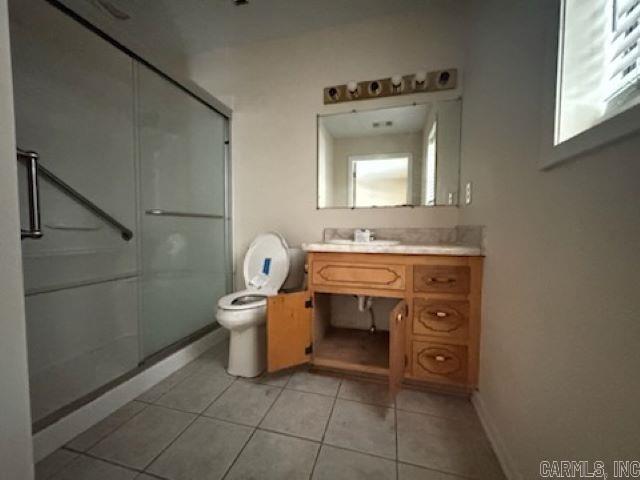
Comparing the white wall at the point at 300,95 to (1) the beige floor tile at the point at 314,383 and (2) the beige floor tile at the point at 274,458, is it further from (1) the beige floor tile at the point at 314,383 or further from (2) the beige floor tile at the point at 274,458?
(2) the beige floor tile at the point at 274,458

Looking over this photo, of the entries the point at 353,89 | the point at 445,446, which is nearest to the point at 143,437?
the point at 445,446

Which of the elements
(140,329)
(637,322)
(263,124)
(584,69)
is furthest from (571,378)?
(263,124)

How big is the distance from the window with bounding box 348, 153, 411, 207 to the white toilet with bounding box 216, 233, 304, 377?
644 millimetres

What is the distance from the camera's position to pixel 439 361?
134cm

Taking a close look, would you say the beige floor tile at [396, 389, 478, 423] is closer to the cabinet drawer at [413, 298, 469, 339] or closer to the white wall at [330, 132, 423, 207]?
the cabinet drawer at [413, 298, 469, 339]

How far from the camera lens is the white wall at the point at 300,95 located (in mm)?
1787

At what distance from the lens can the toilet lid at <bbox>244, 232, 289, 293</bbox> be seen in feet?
5.93

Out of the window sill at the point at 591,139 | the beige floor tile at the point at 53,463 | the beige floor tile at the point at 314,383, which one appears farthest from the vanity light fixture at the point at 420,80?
the beige floor tile at the point at 53,463

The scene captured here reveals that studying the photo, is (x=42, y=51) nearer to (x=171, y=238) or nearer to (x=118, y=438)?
(x=171, y=238)

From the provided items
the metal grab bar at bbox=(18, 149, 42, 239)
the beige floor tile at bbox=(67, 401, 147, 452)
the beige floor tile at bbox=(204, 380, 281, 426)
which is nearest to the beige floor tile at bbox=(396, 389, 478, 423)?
the beige floor tile at bbox=(204, 380, 281, 426)

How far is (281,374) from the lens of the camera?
1.57 metres

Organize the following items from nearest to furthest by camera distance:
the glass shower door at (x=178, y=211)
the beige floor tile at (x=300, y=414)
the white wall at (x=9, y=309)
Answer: the white wall at (x=9, y=309) < the beige floor tile at (x=300, y=414) < the glass shower door at (x=178, y=211)

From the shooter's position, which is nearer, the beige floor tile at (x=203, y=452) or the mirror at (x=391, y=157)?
the beige floor tile at (x=203, y=452)

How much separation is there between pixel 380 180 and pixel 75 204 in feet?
6.32
